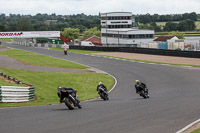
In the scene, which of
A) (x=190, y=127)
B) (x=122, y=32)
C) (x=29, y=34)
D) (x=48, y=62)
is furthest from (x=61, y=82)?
(x=122, y=32)

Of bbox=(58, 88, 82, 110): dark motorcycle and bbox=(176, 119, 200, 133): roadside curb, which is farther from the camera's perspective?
bbox=(58, 88, 82, 110): dark motorcycle

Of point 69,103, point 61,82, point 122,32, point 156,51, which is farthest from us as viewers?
point 122,32

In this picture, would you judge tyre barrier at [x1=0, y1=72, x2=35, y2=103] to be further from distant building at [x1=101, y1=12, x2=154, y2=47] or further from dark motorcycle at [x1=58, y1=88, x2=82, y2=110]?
distant building at [x1=101, y1=12, x2=154, y2=47]

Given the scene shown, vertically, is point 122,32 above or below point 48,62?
above

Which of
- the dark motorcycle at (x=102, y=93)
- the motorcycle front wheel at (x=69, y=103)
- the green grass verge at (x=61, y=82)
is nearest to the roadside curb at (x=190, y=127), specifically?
the motorcycle front wheel at (x=69, y=103)

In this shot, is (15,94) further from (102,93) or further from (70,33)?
(70,33)

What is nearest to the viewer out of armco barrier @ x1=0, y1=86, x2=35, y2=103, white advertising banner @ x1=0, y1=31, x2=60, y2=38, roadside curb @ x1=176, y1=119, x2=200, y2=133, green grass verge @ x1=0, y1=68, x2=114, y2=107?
roadside curb @ x1=176, y1=119, x2=200, y2=133

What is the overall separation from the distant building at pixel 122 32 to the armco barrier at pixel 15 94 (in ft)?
277

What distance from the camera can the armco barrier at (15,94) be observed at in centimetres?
1748

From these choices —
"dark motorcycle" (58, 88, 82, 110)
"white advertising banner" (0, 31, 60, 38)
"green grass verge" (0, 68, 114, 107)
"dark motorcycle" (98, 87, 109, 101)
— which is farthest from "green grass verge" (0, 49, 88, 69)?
"white advertising banner" (0, 31, 60, 38)

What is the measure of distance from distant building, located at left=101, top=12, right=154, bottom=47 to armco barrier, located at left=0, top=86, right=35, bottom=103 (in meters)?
84.5

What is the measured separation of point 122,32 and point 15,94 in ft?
297

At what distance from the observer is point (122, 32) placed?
107 metres

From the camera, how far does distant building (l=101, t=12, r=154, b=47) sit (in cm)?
10569
